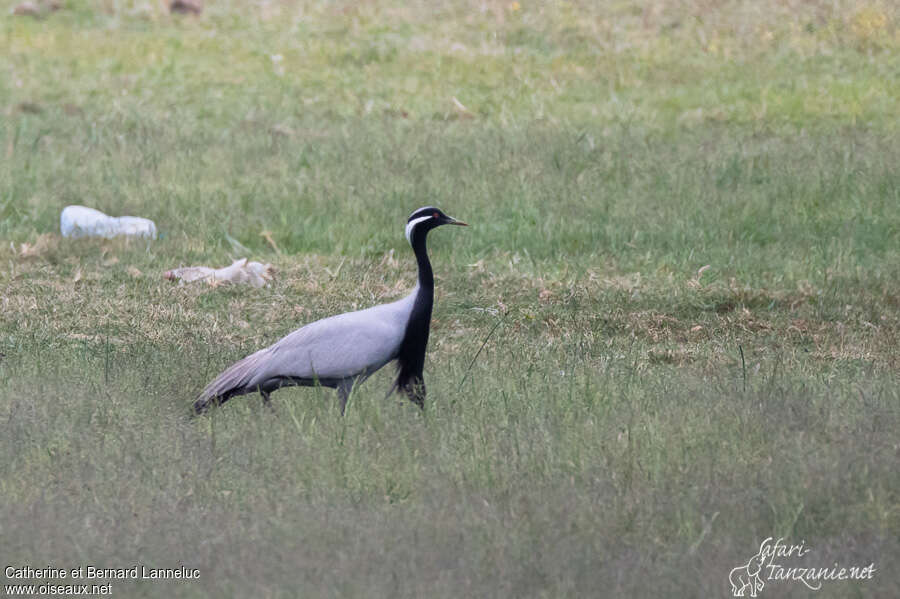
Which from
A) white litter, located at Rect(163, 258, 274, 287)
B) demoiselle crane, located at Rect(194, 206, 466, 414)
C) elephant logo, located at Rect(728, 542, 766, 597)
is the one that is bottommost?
white litter, located at Rect(163, 258, 274, 287)

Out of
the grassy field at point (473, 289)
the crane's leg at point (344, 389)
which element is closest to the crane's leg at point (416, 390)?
the grassy field at point (473, 289)

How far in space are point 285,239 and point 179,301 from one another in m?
1.72

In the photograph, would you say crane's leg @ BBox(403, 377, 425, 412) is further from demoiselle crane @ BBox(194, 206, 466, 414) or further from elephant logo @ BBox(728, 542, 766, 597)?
elephant logo @ BBox(728, 542, 766, 597)

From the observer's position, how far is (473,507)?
15.5ft

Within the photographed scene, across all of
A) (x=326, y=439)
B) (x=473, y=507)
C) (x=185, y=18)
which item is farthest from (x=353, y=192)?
(x=185, y=18)

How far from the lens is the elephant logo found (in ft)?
13.6

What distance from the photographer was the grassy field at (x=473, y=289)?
454 cm

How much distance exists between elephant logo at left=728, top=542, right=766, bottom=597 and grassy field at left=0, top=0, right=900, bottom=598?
11cm

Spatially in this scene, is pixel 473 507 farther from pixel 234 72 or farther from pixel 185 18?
pixel 185 18

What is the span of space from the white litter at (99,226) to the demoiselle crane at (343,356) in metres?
4.33

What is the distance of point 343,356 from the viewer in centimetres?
580

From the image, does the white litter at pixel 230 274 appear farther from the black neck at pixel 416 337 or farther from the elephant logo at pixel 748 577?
the elephant logo at pixel 748 577

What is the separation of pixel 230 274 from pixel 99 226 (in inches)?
63.0

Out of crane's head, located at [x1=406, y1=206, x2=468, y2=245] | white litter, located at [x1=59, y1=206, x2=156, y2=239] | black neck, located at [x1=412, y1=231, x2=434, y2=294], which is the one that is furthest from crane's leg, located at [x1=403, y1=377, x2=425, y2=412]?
white litter, located at [x1=59, y1=206, x2=156, y2=239]
